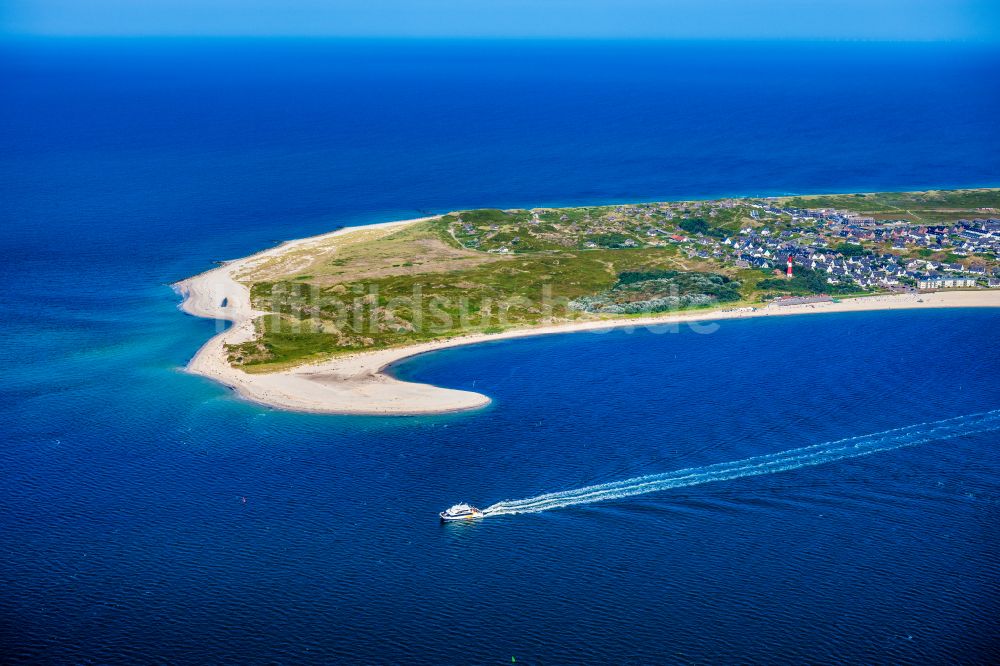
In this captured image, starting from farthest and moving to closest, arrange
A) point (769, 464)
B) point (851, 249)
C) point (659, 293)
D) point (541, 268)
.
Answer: point (851, 249)
point (541, 268)
point (659, 293)
point (769, 464)

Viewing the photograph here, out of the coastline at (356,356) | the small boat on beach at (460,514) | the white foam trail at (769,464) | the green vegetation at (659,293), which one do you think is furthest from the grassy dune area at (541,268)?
the white foam trail at (769,464)

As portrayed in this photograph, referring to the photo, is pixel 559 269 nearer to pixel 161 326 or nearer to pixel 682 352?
pixel 682 352

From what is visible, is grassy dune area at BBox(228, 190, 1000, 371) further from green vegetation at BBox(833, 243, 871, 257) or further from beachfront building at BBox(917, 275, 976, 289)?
beachfront building at BBox(917, 275, 976, 289)

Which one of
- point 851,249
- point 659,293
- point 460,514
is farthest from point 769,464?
point 851,249

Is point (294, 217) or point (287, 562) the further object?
point (294, 217)

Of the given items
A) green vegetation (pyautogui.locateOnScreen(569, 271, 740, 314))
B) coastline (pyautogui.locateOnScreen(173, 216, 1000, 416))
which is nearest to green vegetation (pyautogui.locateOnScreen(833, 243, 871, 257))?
coastline (pyautogui.locateOnScreen(173, 216, 1000, 416))

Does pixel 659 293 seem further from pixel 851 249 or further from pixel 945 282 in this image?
pixel 945 282

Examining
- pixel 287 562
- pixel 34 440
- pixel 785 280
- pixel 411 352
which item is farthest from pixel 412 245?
pixel 287 562
